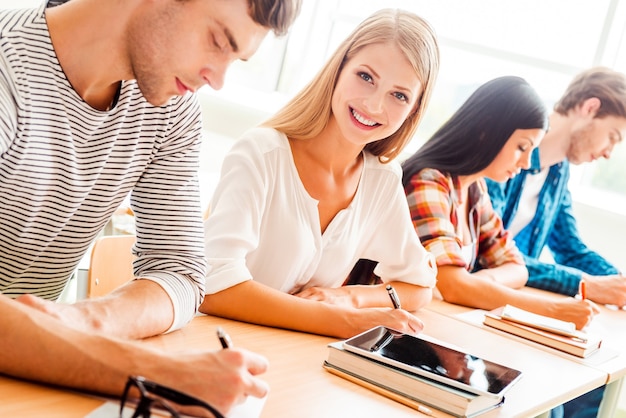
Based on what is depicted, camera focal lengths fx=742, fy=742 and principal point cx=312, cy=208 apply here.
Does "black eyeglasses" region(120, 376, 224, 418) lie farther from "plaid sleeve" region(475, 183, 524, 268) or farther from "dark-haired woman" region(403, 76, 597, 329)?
"plaid sleeve" region(475, 183, 524, 268)

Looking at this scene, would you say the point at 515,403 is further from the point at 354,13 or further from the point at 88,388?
the point at 354,13

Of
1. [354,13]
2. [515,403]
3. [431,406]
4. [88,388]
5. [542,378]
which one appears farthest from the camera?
[354,13]

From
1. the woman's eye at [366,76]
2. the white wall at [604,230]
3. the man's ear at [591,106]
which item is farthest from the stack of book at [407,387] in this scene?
the white wall at [604,230]

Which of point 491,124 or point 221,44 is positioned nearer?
point 221,44

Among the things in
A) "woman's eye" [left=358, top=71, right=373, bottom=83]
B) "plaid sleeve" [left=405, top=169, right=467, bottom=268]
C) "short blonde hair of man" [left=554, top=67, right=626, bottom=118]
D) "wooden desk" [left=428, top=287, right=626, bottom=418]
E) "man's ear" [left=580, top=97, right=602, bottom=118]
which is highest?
"short blonde hair of man" [left=554, top=67, right=626, bottom=118]

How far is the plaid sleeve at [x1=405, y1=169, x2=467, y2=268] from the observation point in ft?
7.41

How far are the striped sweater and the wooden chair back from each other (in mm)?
205

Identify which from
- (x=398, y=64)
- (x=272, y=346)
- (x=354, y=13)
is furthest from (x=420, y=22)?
(x=354, y=13)

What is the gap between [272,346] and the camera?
142 cm

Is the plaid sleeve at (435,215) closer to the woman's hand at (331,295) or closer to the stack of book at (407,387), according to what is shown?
the woman's hand at (331,295)

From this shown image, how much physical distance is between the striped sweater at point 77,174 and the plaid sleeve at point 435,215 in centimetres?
101

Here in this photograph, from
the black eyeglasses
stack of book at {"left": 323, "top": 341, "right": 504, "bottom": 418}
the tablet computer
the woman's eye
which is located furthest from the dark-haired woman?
the black eyeglasses

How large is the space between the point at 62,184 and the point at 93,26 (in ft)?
0.91

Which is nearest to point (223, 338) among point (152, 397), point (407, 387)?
point (152, 397)
